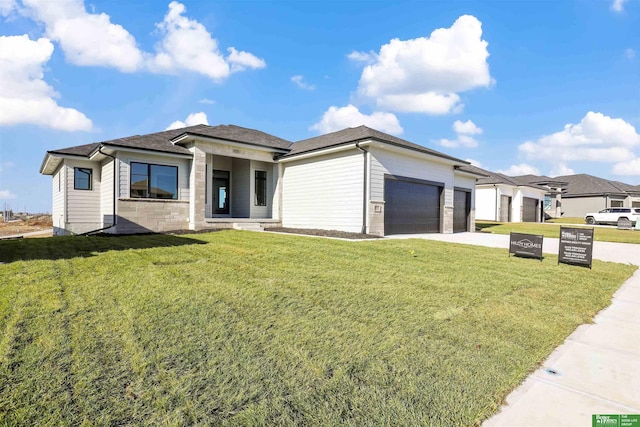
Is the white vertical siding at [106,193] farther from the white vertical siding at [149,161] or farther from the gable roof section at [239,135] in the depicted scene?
the gable roof section at [239,135]

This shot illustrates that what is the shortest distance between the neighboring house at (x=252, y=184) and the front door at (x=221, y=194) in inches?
2.3

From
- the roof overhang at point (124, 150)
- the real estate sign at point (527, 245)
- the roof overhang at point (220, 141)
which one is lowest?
the real estate sign at point (527, 245)

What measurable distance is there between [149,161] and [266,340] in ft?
42.5

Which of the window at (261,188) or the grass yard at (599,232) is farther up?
the window at (261,188)

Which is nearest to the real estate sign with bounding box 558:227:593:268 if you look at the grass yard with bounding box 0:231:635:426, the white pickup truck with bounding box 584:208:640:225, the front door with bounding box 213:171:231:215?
the grass yard with bounding box 0:231:635:426

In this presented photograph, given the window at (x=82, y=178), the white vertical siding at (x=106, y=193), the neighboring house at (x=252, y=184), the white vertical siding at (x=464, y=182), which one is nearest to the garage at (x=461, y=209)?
the white vertical siding at (x=464, y=182)

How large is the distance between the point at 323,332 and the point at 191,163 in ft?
42.1

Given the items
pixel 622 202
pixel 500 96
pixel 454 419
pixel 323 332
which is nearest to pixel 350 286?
pixel 323 332

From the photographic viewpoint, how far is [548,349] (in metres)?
3.43

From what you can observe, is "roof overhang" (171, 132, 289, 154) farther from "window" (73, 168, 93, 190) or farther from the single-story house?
the single-story house

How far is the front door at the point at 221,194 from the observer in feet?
59.5

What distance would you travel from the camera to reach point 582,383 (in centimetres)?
278

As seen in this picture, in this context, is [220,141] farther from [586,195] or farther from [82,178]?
[586,195]

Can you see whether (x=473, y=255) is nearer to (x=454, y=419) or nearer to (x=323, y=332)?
(x=323, y=332)
